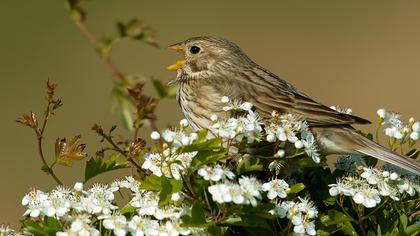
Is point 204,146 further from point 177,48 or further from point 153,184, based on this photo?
point 177,48

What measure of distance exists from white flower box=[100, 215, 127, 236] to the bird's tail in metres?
1.41

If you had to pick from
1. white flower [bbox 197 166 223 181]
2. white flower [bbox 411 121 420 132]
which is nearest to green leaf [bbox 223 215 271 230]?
white flower [bbox 197 166 223 181]

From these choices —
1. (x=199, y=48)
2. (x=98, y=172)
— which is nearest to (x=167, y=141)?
(x=98, y=172)

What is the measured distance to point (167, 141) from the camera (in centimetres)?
357

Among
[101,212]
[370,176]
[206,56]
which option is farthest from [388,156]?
[206,56]

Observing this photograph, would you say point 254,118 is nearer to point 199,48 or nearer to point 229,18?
point 199,48

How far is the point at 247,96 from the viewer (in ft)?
18.4

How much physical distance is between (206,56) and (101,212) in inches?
123

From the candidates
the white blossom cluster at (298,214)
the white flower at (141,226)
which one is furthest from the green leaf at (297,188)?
the white flower at (141,226)

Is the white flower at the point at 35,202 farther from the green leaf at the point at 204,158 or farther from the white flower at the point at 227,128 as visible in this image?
the white flower at the point at 227,128

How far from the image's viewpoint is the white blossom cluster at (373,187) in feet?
12.0

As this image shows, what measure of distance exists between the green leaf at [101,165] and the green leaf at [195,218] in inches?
22.9

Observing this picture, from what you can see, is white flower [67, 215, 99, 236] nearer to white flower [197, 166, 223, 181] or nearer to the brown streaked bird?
white flower [197, 166, 223, 181]

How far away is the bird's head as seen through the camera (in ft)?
21.3
